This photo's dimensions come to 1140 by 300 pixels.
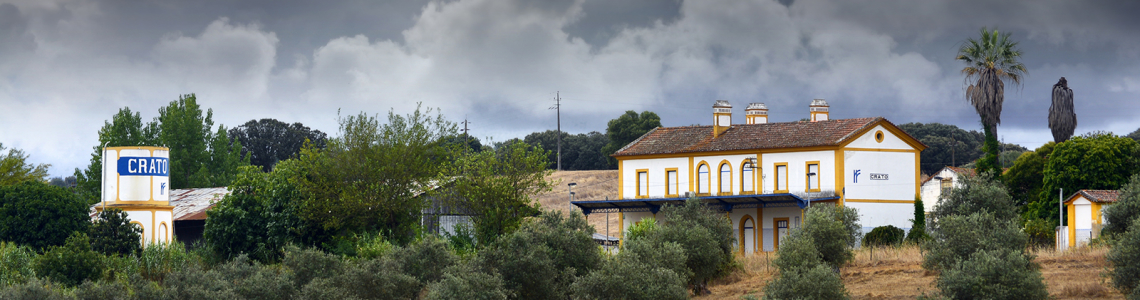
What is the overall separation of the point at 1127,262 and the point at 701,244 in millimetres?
9559

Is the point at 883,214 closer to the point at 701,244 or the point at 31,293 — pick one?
the point at 701,244

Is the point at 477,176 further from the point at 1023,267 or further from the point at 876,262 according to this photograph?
the point at 1023,267

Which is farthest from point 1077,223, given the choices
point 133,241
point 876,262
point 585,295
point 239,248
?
point 133,241

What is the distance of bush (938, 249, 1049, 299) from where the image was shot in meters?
17.4

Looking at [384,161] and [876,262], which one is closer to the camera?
[876,262]

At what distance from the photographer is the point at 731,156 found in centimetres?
4838

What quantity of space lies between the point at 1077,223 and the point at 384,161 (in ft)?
84.0

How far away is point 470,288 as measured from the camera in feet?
66.2

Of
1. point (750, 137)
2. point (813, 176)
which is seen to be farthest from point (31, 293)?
point (750, 137)

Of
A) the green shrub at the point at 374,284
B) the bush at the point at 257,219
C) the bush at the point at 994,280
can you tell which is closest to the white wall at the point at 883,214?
the bush at the point at 257,219

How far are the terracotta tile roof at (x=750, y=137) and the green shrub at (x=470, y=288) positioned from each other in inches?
1089

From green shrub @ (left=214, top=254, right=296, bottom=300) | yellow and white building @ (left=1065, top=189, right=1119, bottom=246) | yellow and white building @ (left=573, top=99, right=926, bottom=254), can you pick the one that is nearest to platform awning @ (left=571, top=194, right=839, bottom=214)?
yellow and white building @ (left=573, top=99, right=926, bottom=254)

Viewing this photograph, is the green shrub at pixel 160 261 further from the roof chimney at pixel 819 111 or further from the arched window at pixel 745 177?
the roof chimney at pixel 819 111

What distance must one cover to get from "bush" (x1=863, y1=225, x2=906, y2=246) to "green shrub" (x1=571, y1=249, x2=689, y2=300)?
18839mm
